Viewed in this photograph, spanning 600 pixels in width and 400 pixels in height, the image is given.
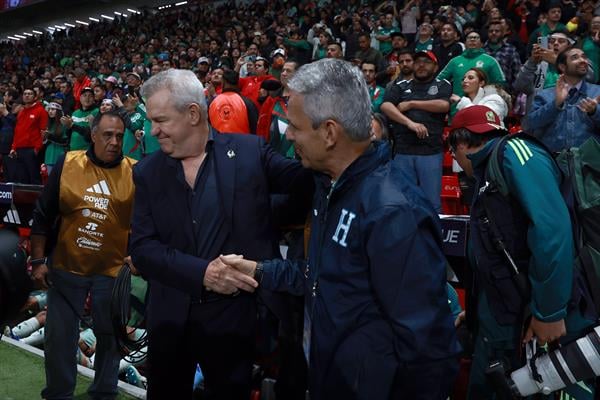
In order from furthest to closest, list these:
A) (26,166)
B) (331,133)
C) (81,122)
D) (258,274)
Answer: (26,166)
(81,122)
(258,274)
(331,133)

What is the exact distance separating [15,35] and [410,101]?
33595 millimetres

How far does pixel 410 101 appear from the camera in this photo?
560cm

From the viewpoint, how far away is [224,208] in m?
2.17

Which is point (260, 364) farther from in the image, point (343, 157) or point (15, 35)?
point (15, 35)

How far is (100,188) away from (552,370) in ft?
8.01

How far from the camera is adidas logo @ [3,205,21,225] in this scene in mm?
5725

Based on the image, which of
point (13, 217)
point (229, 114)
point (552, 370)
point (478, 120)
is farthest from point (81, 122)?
point (552, 370)

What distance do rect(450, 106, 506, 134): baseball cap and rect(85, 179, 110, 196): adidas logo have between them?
1.93 metres

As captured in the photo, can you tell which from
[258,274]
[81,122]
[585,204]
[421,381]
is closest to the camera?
[421,381]

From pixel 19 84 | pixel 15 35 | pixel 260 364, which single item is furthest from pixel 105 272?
pixel 15 35

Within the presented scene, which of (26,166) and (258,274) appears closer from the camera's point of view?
(258,274)

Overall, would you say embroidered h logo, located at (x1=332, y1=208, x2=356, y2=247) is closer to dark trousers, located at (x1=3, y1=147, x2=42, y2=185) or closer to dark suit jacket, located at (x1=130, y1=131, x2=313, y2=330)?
dark suit jacket, located at (x1=130, y1=131, x2=313, y2=330)

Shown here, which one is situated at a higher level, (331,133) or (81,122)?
(331,133)

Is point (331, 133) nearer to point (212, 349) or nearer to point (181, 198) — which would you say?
point (181, 198)
